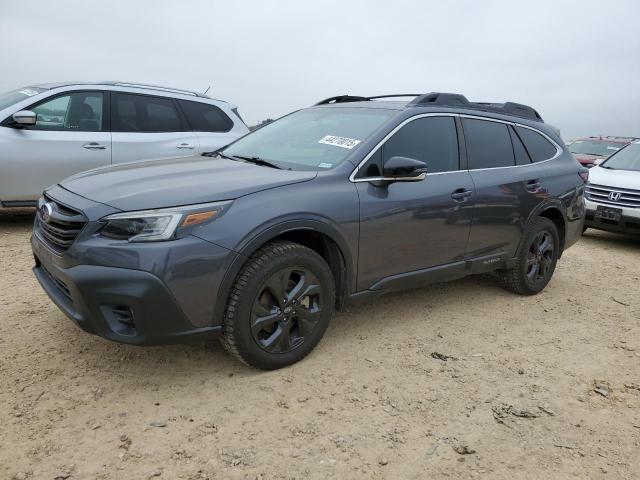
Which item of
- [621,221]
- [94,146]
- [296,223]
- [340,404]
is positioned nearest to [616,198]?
[621,221]

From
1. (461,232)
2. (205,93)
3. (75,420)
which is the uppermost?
(205,93)

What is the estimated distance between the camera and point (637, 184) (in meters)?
7.41

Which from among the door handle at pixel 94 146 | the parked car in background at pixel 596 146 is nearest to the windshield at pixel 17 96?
the door handle at pixel 94 146

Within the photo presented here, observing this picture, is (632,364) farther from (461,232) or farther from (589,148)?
(589,148)

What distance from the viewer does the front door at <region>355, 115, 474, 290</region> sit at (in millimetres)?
3369

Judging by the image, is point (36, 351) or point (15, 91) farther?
point (15, 91)

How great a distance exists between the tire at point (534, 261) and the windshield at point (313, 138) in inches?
70.6

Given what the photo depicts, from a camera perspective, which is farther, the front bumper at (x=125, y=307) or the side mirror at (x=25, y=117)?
the side mirror at (x=25, y=117)

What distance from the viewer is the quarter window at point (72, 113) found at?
5.96m

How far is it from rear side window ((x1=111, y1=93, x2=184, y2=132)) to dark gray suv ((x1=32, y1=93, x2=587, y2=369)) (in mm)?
2807

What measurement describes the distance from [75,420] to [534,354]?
2824 mm

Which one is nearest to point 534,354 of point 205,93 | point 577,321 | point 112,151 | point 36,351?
point 577,321

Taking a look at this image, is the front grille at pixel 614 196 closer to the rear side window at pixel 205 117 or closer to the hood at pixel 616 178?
the hood at pixel 616 178

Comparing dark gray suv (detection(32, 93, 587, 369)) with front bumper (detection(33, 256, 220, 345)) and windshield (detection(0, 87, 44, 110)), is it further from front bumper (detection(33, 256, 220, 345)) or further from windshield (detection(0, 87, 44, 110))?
windshield (detection(0, 87, 44, 110))
